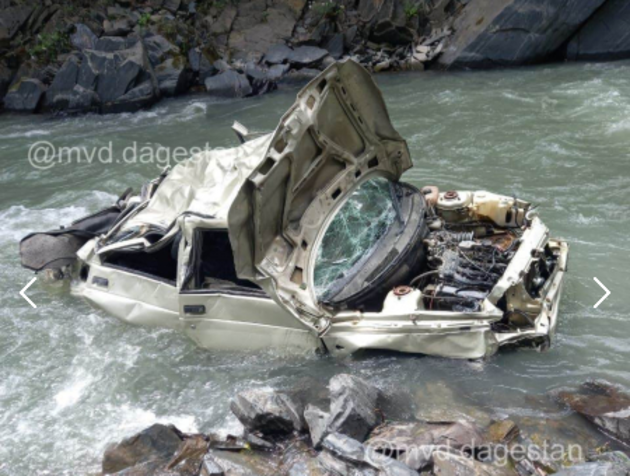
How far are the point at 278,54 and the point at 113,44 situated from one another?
490 centimetres

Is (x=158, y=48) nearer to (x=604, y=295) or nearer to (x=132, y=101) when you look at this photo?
(x=132, y=101)

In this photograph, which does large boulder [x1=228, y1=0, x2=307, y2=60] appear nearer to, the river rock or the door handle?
the river rock

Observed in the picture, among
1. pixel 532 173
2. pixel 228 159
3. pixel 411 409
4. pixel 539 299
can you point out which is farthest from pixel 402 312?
pixel 532 173

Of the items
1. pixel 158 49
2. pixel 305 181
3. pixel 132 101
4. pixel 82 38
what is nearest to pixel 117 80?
pixel 132 101

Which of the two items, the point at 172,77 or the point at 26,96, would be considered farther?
the point at 172,77

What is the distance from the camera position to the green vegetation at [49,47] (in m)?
20.7

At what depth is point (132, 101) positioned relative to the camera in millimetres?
18516

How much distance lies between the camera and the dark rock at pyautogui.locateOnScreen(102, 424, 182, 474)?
5625 mm

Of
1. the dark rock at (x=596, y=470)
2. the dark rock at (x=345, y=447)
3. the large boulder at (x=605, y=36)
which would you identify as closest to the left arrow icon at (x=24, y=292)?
the dark rock at (x=345, y=447)

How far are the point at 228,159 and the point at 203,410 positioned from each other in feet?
10.0

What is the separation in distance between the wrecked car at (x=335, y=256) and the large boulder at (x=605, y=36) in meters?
14.1

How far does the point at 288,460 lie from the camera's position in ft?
17.5

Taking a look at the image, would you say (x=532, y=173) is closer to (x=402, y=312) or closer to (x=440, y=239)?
(x=440, y=239)

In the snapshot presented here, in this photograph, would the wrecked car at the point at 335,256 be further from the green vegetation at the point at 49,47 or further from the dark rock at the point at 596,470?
the green vegetation at the point at 49,47
